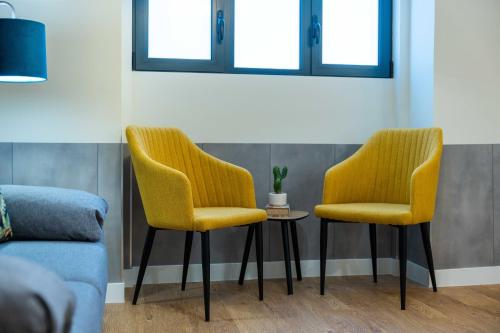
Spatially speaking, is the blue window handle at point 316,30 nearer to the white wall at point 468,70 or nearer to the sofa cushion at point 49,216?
the white wall at point 468,70

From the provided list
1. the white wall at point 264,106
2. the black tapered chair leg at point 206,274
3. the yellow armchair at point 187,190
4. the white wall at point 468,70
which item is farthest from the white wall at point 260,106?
the black tapered chair leg at point 206,274

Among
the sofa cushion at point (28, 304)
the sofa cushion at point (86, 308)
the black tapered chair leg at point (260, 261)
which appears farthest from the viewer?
the black tapered chair leg at point (260, 261)

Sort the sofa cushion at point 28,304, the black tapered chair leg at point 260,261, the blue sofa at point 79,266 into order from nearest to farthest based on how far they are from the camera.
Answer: the sofa cushion at point 28,304
the blue sofa at point 79,266
the black tapered chair leg at point 260,261

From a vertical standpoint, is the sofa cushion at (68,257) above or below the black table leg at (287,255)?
above

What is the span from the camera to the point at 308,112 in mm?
3676

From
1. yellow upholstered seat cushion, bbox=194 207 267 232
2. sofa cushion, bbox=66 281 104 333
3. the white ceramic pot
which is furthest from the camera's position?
the white ceramic pot

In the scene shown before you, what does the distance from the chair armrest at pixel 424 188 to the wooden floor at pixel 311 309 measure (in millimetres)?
469

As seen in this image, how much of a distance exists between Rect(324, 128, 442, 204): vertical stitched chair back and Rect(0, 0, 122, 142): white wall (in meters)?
1.32

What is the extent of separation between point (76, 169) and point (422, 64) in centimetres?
210

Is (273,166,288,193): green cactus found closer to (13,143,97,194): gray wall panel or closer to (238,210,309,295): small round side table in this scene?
(238,210,309,295): small round side table

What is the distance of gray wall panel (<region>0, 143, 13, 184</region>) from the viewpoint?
292 cm

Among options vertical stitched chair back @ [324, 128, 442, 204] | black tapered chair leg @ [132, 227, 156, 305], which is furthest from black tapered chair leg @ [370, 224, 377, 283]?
black tapered chair leg @ [132, 227, 156, 305]

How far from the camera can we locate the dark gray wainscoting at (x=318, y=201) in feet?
11.3

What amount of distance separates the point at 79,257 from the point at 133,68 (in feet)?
5.67
